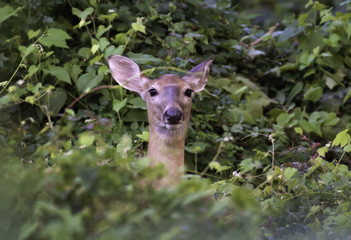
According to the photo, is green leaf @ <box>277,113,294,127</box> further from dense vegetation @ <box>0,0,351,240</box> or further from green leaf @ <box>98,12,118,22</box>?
green leaf @ <box>98,12,118,22</box>

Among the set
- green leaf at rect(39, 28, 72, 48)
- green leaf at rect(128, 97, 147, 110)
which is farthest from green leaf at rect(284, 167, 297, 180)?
green leaf at rect(39, 28, 72, 48)

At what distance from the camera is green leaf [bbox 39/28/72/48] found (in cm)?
479

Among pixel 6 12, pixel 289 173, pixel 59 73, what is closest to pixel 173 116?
pixel 289 173

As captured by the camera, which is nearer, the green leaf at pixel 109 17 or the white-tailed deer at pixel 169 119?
the white-tailed deer at pixel 169 119

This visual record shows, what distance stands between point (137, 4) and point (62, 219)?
385 cm

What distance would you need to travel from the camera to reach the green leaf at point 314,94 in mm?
5820

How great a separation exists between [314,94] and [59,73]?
231cm

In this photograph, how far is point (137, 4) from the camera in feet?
18.1

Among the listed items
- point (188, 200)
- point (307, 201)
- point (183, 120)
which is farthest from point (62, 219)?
point (307, 201)

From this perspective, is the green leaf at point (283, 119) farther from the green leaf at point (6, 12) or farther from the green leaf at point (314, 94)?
the green leaf at point (6, 12)

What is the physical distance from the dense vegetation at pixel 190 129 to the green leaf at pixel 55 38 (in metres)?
0.01

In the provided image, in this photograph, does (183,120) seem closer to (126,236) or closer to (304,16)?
(126,236)

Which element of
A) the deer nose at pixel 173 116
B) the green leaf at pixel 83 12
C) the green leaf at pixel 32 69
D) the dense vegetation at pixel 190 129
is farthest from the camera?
the green leaf at pixel 83 12

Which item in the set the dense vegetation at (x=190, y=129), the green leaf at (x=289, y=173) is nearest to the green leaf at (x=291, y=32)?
the dense vegetation at (x=190, y=129)
